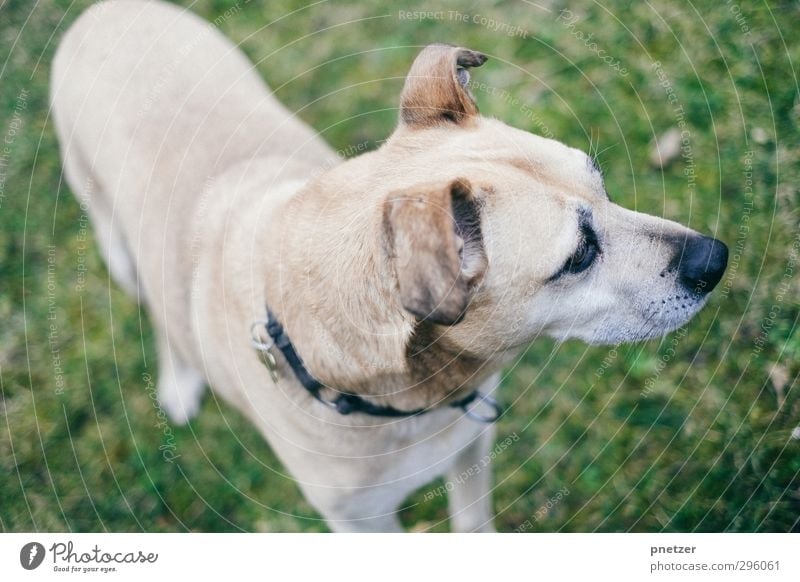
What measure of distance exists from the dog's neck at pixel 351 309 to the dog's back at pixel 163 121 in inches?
40.3

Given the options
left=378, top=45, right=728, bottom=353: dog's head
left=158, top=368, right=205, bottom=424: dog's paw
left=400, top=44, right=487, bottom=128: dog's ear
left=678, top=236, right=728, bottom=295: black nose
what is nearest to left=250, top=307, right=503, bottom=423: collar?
left=378, top=45, right=728, bottom=353: dog's head

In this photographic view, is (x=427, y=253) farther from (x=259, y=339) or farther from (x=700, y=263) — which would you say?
(x=700, y=263)

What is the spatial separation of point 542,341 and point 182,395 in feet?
8.81

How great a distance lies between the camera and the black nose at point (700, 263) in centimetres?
290

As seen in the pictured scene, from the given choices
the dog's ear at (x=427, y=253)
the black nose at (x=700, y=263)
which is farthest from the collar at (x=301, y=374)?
the black nose at (x=700, y=263)

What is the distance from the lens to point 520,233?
2.62 meters

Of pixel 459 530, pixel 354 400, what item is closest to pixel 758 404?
pixel 459 530

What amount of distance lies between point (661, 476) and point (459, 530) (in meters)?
1.27

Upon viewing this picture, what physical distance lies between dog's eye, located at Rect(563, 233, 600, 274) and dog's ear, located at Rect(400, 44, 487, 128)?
730 millimetres

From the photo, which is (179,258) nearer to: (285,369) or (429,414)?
(285,369)

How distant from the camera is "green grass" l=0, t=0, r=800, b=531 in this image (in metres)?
4.06
